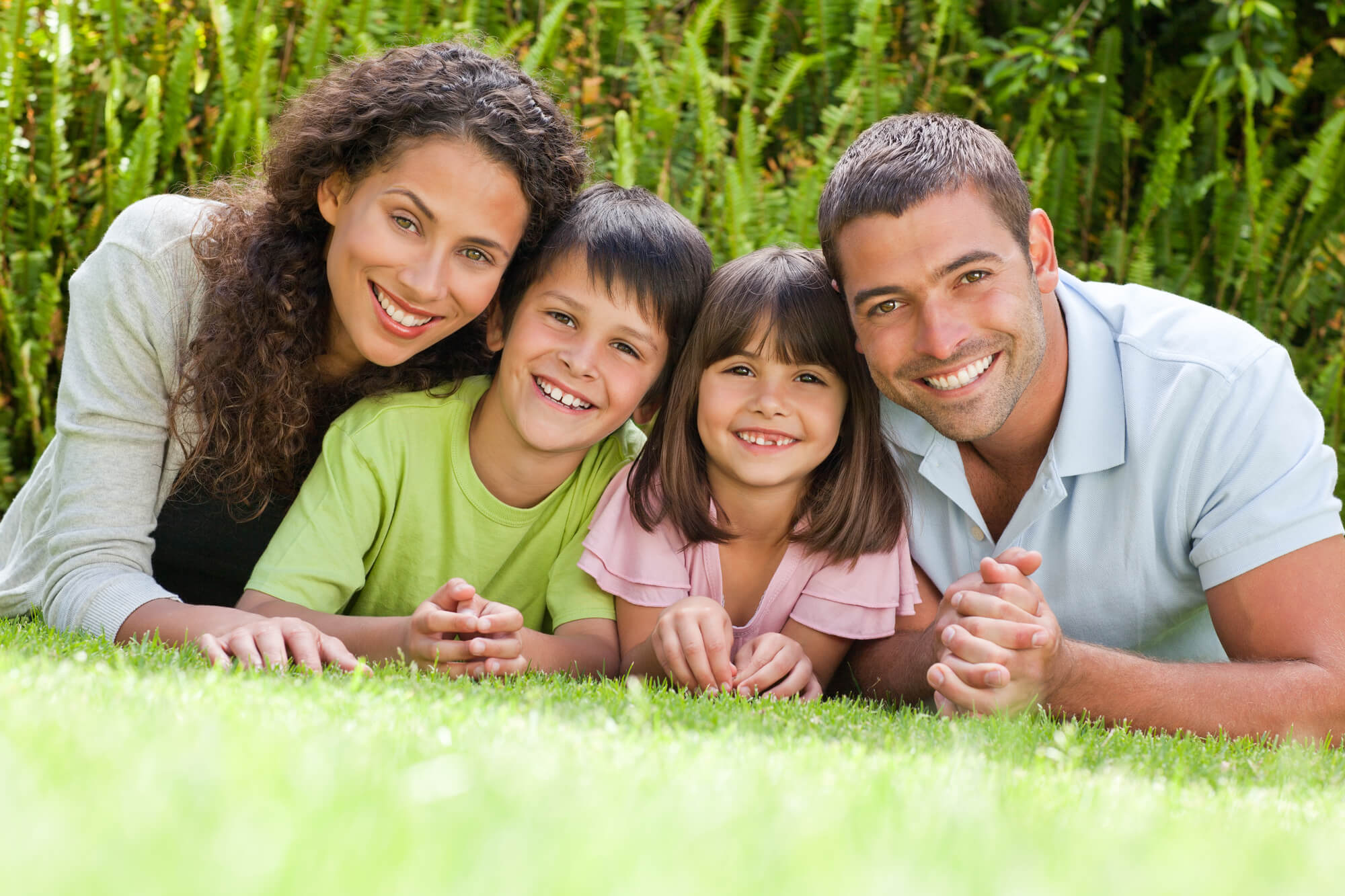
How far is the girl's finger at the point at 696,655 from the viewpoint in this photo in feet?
10.2

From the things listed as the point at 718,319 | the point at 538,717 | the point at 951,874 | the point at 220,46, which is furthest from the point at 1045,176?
the point at 951,874

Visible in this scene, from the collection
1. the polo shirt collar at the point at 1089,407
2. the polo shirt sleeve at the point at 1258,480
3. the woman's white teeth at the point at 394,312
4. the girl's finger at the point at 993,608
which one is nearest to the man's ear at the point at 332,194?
the woman's white teeth at the point at 394,312

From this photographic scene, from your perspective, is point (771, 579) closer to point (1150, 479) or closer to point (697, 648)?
point (697, 648)

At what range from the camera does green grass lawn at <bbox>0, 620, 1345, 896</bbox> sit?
3.98 feet

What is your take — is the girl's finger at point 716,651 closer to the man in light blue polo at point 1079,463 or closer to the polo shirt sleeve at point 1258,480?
the man in light blue polo at point 1079,463

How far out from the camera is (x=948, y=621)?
313cm

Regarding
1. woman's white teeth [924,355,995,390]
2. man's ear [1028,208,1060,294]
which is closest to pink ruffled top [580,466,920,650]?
woman's white teeth [924,355,995,390]

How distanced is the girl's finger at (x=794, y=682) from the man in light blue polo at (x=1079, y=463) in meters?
0.33

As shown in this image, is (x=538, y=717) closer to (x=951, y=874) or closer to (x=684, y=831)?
(x=684, y=831)

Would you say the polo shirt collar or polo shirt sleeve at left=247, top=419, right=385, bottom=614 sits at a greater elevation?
the polo shirt collar

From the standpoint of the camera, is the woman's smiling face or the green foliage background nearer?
the woman's smiling face

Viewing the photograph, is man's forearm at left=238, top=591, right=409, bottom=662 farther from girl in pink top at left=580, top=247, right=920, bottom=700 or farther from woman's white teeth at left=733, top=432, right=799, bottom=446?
woman's white teeth at left=733, top=432, right=799, bottom=446

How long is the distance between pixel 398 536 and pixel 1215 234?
14.5 ft

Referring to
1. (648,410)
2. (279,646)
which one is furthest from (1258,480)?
(279,646)
